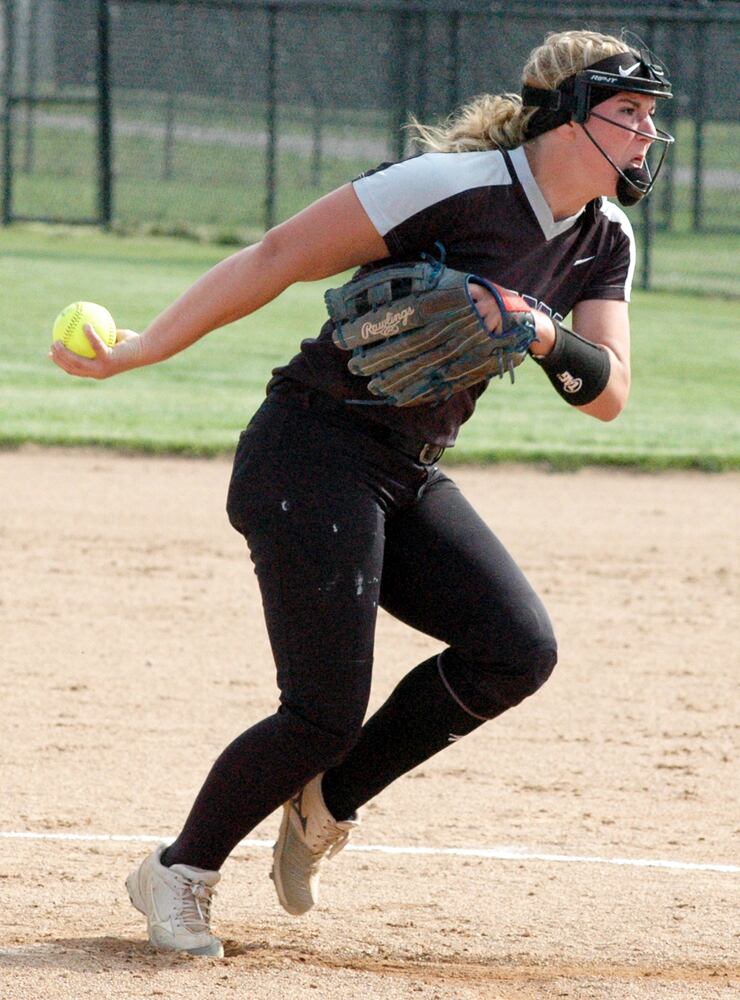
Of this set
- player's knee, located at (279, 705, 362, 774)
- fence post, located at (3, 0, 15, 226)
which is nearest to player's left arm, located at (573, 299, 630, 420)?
player's knee, located at (279, 705, 362, 774)

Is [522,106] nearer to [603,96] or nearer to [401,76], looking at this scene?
[603,96]

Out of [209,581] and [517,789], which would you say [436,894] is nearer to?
[517,789]

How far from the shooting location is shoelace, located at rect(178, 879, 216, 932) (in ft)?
10.4

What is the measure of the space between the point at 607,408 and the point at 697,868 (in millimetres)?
1310

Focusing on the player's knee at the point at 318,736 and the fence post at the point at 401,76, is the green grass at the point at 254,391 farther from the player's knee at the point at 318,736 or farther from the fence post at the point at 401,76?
the player's knee at the point at 318,736

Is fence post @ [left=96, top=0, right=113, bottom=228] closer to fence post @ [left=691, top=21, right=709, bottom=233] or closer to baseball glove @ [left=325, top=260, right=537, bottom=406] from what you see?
fence post @ [left=691, top=21, right=709, bottom=233]

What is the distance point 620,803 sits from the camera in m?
4.34

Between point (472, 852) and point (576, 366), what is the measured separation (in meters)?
1.48

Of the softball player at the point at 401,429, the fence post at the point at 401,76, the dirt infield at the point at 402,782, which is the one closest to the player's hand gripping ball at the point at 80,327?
the softball player at the point at 401,429

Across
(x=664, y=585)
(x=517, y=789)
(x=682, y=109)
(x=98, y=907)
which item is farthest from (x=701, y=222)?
(x=98, y=907)

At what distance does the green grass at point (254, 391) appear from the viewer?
9.20 m

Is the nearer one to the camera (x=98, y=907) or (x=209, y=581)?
(x=98, y=907)

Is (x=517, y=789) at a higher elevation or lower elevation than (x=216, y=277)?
lower

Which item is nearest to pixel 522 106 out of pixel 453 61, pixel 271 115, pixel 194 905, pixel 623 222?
pixel 623 222
